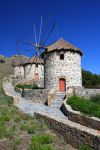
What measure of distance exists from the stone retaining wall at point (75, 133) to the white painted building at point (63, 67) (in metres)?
16.7

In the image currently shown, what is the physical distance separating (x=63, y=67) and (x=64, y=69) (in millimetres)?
275

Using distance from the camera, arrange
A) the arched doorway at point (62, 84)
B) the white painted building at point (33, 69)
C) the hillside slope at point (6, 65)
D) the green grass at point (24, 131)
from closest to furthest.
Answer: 1. the green grass at point (24, 131)
2. the arched doorway at point (62, 84)
3. the white painted building at point (33, 69)
4. the hillside slope at point (6, 65)

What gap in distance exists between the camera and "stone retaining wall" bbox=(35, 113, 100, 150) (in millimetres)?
10834

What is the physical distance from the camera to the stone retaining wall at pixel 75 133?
427 inches

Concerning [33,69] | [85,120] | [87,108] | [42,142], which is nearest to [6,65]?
[33,69]

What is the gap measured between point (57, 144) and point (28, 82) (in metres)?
34.1

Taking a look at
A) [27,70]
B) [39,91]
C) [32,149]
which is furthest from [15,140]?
[27,70]

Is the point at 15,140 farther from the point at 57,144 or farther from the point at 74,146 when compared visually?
the point at 74,146

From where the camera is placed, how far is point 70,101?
22.8 meters

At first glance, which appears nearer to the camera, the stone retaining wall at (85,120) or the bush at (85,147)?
the bush at (85,147)

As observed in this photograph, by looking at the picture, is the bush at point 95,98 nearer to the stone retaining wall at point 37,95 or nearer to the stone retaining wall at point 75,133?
the stone retaining wall at point 37,95

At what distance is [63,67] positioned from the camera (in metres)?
31.6

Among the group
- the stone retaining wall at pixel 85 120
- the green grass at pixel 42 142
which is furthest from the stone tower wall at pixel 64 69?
the green grass at pixel 42 142

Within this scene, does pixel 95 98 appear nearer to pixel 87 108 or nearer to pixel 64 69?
pixel 64 69
